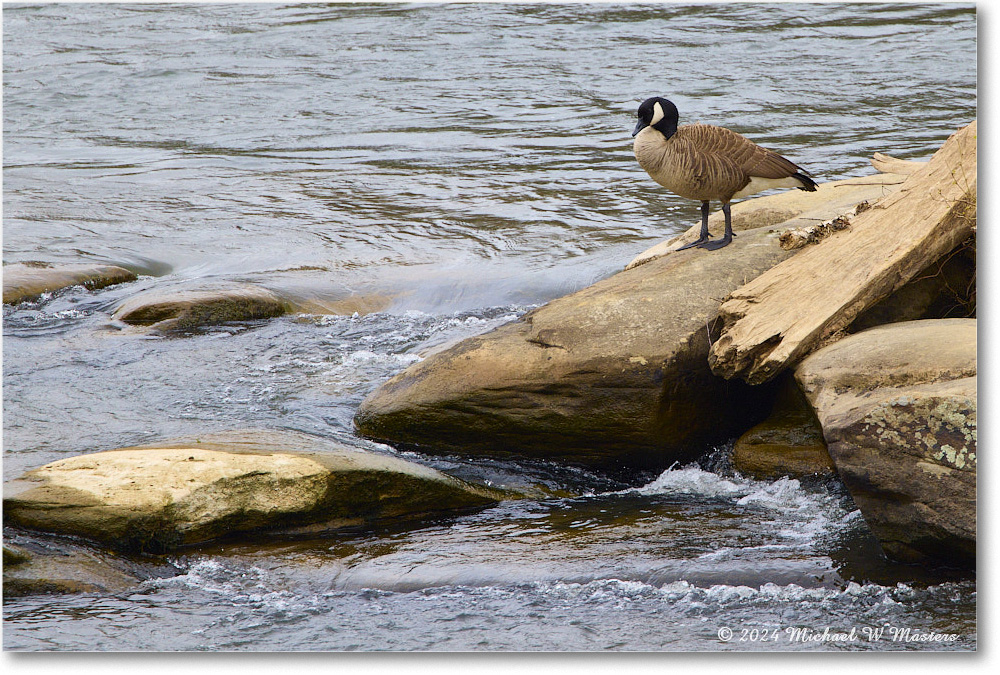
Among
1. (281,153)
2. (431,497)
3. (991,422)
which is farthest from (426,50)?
(991,422)

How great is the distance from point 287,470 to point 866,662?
2415 millimetres

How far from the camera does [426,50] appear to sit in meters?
13.4

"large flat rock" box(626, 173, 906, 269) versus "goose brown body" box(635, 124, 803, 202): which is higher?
"goose brown body" box(635, 124, 803, 202)

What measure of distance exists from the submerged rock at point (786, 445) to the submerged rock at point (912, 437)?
2.56 ft

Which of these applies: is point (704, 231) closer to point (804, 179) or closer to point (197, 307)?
point (804, 179)

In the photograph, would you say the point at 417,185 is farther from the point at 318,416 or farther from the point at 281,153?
the point at 318,416

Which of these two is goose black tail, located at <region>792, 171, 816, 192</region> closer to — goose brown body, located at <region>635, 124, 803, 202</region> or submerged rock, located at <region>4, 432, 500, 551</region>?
goose brown body, located at <region>635, 124, 803, 202</region>

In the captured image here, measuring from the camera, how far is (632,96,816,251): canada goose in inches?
205

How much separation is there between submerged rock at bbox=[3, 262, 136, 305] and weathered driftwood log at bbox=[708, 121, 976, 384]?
522 centimetres

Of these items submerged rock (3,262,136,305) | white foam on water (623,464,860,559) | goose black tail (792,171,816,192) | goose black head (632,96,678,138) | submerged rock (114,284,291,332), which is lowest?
white foam on water (623,464,860,559)

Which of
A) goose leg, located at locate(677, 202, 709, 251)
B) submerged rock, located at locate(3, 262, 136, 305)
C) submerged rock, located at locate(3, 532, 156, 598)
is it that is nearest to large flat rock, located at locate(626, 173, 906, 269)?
goose leg, located at locate(677, 202, 709, 251)

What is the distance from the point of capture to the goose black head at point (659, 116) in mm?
5148

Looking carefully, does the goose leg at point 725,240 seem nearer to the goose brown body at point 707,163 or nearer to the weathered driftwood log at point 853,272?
the goose brown body at point 707,163

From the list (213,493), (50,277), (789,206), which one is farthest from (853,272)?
(50,277)
